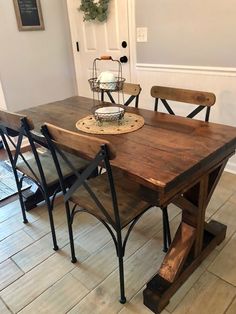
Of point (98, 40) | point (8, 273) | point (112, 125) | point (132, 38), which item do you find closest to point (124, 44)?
point (132, 38)

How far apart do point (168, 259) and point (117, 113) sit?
0.88 meters

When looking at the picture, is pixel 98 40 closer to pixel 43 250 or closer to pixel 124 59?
pixel 124 59

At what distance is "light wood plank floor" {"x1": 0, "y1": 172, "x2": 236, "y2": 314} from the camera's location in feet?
4.58

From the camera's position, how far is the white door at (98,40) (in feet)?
9.58

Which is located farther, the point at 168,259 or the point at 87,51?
the point at 87,51

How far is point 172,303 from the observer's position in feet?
4.54

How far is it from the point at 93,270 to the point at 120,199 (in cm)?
50

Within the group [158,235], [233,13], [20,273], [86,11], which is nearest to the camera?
[20,273]

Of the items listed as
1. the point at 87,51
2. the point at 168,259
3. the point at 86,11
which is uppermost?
the point at 86,11

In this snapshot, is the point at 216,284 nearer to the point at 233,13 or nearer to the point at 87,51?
the point at 233,13

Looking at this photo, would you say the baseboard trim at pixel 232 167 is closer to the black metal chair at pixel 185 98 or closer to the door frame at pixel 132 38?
the black metal chair at pixel 185 98

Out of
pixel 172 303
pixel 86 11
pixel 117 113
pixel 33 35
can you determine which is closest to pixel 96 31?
pixel 86 11

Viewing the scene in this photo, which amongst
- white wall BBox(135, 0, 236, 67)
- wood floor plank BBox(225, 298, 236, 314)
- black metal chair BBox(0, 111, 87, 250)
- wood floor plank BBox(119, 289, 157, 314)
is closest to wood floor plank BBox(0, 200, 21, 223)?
black metal chair BBox(0, 111, 87, 250)

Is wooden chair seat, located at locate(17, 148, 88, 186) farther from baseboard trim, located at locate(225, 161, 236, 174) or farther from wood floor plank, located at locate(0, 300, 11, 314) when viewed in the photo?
baseboard trim, located at locate(225, 161, 236, 174)
